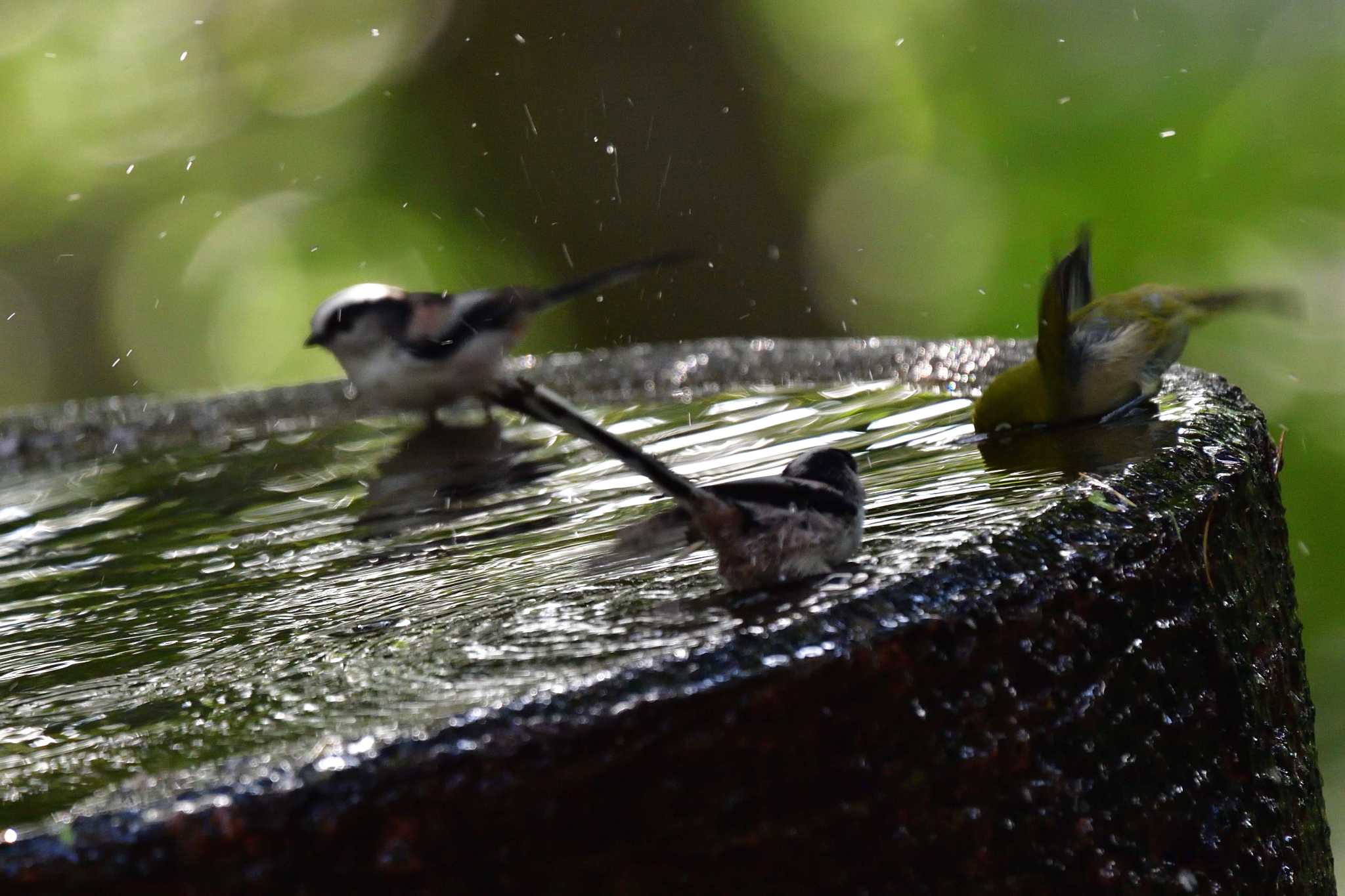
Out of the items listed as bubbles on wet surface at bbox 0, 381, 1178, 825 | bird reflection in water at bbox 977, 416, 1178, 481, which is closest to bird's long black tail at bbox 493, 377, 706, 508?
bubbles on wet surface at bbox 0, 381, 1178, 825

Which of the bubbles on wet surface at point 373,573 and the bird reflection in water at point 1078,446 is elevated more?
the bubbles on wet surface at point 373,573

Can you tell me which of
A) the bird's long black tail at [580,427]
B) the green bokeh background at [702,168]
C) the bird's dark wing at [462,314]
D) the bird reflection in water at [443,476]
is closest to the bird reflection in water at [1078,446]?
the bird's long black tail at [580,427]

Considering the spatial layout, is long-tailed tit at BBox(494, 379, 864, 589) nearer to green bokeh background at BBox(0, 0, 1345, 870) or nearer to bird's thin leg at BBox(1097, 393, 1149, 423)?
bird's thin leg at BBox(1097, 393, 1149, 423)

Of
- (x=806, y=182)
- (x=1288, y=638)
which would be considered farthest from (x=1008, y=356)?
(x=806, y=182)

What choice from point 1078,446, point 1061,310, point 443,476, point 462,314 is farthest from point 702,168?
point 1078,446

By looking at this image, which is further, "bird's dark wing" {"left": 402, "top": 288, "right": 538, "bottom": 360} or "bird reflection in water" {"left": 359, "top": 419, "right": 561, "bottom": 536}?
"bird's dark wing" {"left": 402, "top": 288, "right": 538, "bottom": 360}

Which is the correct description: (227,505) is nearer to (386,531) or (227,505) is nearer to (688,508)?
(386,531)

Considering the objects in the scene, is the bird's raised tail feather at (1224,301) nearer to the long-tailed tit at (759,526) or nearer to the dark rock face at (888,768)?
the dark rock face at (888,768)
